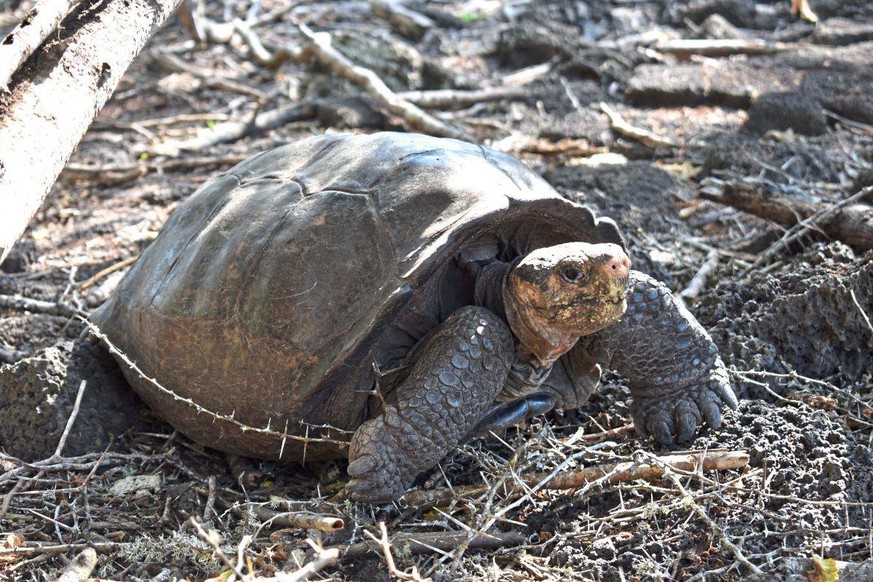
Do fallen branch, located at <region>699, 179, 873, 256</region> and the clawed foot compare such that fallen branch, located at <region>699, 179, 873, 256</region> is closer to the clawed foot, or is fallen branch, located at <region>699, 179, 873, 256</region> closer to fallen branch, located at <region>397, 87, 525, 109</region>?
the clawed foot

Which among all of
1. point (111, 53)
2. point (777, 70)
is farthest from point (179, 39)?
point (111, 53)

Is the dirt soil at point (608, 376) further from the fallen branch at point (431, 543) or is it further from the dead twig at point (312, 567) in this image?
the dead twig at point (312, 567)

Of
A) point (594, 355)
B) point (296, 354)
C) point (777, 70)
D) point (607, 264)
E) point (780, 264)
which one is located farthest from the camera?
point (777, 70)

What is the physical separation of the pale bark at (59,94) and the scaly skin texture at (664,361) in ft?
6.09

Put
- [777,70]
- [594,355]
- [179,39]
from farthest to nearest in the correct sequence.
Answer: [179,39] → [777,70] → [594,355]

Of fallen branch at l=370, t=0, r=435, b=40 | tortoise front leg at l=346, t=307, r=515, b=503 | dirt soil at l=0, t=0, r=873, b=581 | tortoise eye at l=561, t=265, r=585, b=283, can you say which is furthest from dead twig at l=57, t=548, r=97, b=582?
fallen branch at l=370, t=0, r=435, b=40

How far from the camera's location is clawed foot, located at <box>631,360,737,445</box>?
3230 millimetres

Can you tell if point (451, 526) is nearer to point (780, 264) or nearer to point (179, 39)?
point (780, 264)

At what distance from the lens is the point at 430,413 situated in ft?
9.53

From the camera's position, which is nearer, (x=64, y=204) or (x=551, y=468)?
(x=551, y=468)

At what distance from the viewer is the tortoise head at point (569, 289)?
2824 millimetres

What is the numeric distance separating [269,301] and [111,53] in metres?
0.94

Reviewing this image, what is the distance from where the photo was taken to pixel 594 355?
3305mm

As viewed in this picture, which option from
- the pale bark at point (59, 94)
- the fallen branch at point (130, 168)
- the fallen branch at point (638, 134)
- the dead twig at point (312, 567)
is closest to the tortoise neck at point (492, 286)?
the dead twig at point (312, 567)
